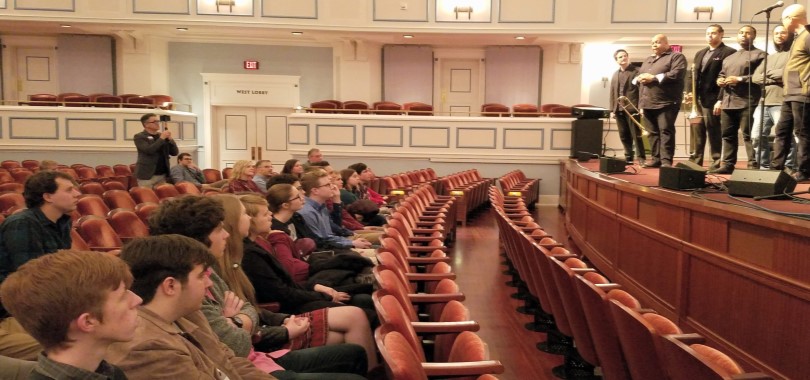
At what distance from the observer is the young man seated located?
1.07m

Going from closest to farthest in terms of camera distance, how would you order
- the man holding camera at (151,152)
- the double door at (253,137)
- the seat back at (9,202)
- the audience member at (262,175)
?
the seat back at (9,202) < the audience member at (262,175) < the man holding camera at (151,152) < the double door at (253,137)

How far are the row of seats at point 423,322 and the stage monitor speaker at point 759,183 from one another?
1430 millimetres

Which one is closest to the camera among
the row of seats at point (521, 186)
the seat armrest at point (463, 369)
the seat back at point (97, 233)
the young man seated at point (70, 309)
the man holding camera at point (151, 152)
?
the young man seated at point (70, 309)

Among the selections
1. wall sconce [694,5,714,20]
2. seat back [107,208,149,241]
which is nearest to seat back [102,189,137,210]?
seat back [107,208,149,241]

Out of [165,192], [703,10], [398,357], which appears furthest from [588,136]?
[398,357]

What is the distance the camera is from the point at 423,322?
2.12 metres

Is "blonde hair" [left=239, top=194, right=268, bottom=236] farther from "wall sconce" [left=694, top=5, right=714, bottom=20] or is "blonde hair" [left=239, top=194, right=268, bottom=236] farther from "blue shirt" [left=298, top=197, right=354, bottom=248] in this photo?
"wall sconce" [left=694, top=5, right=714, bottom=20]

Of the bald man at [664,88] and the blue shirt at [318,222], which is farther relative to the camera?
the bald man at [664,88]

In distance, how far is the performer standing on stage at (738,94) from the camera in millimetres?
4125

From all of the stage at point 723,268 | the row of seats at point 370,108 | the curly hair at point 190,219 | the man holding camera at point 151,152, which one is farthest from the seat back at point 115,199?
the row of seats at point 370,108

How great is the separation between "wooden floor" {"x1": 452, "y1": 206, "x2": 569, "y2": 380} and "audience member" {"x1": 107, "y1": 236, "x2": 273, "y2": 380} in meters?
1.59

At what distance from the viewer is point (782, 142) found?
3.95m

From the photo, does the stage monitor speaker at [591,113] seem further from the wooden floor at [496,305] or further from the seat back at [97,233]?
the seat back at [97,233]

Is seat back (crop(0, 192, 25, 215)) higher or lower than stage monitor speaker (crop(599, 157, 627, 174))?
lower
